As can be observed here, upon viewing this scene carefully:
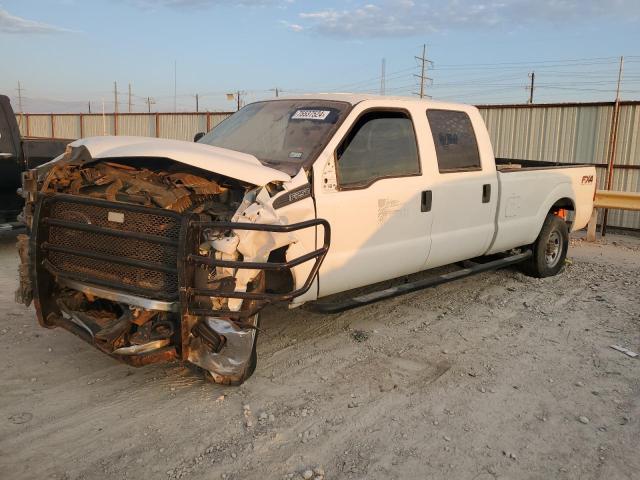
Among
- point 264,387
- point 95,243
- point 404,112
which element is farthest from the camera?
point 404,112

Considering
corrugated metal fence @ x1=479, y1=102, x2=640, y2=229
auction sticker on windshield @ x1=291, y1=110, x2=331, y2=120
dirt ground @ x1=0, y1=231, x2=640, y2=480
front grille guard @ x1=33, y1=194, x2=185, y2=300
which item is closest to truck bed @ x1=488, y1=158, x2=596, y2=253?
dirt ground @ x1=0, y1=231, x2=640, y2=480

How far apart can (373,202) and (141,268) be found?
1864 mm

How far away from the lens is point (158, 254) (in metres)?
3.53

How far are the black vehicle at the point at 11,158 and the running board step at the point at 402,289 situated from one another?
521cm

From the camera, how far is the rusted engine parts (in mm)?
3537

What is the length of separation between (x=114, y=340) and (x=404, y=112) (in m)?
3.03

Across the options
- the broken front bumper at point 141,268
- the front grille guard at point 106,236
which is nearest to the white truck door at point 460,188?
the broken front bumper at point 141,268

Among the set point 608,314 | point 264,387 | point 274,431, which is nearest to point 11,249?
point 264,387

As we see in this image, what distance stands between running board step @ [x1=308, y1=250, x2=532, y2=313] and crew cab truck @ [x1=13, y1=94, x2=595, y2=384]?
3 centimetres

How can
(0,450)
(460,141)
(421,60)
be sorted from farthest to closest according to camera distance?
1. (421,60)
2. (460,141)
3. (0,450)

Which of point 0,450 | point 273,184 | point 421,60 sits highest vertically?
point 421,60

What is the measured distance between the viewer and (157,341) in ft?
11.7

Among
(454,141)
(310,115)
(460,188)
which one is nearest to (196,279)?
(310,115)

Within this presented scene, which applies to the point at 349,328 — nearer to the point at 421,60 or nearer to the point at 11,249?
the point at 11,249
